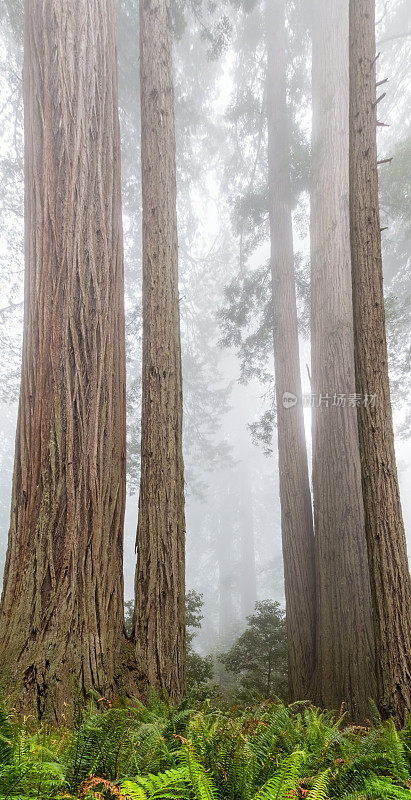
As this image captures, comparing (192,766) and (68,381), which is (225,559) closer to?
(68,381)

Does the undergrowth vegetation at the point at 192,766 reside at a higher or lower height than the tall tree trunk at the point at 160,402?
A: lower

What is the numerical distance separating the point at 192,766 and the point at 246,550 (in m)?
27.7

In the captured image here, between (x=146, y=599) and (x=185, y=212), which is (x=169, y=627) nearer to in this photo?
(x=146, y=599)

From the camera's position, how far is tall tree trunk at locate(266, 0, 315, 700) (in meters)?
5.66

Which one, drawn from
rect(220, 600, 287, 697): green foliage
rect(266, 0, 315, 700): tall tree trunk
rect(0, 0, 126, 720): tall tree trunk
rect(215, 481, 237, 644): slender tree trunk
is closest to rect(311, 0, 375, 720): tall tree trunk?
rect(266, 0, 315, 700): tall tree trunk

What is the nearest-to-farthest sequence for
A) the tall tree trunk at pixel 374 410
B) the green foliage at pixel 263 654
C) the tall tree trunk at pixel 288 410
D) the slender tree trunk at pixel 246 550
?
the tall tree trunk at pixel 374 410 → the tall tree trunk at pixel 288 410 → the green foliage at pixel 263 654 → the slender tree trunk at pixel 246 550

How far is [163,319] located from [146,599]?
2152 mm

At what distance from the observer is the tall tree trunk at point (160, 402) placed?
10.1 feet

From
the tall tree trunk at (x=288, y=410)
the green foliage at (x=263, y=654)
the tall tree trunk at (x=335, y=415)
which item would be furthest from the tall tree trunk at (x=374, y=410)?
the green foliage at (x=263, y=654)

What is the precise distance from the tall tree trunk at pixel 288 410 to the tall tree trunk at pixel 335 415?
1.28ft

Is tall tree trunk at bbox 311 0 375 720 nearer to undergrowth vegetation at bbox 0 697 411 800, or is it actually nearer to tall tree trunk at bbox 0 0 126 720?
tall tree trunk at bbox 0 0 126 720

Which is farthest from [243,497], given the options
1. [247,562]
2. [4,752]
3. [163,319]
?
[4,752]

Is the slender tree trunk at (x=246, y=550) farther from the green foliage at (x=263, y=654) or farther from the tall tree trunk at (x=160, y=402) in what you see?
the tall tree trunk at (x=160, y=402)

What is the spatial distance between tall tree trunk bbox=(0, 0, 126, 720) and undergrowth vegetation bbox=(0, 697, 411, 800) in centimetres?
95
